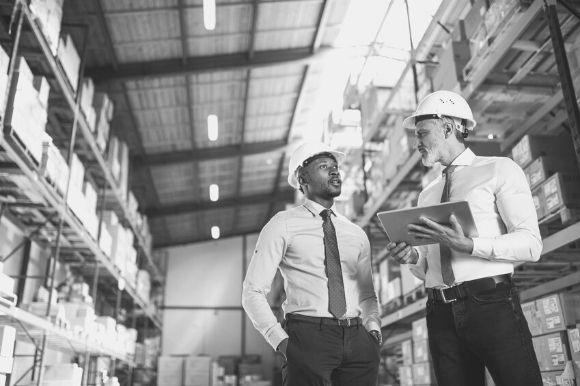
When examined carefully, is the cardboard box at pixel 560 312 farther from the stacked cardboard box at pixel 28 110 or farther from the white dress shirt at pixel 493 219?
the stacked cardboard box at pixel 28 110

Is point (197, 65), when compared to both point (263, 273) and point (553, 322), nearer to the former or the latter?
point (553, 322)

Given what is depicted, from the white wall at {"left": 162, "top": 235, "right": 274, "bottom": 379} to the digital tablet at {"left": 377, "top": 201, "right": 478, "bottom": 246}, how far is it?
19.3 meters

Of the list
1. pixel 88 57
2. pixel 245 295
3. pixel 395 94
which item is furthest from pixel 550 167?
pixel 88 57

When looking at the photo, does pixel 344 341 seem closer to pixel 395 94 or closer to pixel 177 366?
pixel 395 94

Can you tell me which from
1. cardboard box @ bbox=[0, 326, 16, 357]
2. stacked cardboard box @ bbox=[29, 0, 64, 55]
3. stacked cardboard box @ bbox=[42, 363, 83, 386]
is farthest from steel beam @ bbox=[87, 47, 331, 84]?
cardboard box @ bbox=[0, 326, 16, 357]

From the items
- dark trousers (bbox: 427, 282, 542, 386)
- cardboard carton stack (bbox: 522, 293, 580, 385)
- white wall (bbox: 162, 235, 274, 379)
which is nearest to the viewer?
dark trousers (bbox: 427, 282, 542, 386)

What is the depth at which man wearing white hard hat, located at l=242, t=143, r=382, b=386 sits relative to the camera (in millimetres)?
2492

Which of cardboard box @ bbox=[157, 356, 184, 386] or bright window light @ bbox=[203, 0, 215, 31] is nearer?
Result: bright window light @ bbox=[203, 0, 215, 31]

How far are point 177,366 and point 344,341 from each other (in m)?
17.5

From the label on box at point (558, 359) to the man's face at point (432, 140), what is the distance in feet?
7.03

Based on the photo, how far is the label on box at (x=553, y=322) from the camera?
3801 mm

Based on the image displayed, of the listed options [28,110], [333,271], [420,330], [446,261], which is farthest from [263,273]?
[420,330]

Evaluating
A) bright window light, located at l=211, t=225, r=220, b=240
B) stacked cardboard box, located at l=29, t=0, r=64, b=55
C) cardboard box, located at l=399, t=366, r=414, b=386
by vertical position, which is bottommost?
cardboard box, located at l=399, t=366, r=414, b=386

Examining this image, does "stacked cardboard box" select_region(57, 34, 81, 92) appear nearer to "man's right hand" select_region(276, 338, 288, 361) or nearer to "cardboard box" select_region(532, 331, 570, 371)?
"man's right hand" select_region(276, 338, 288, 361)
